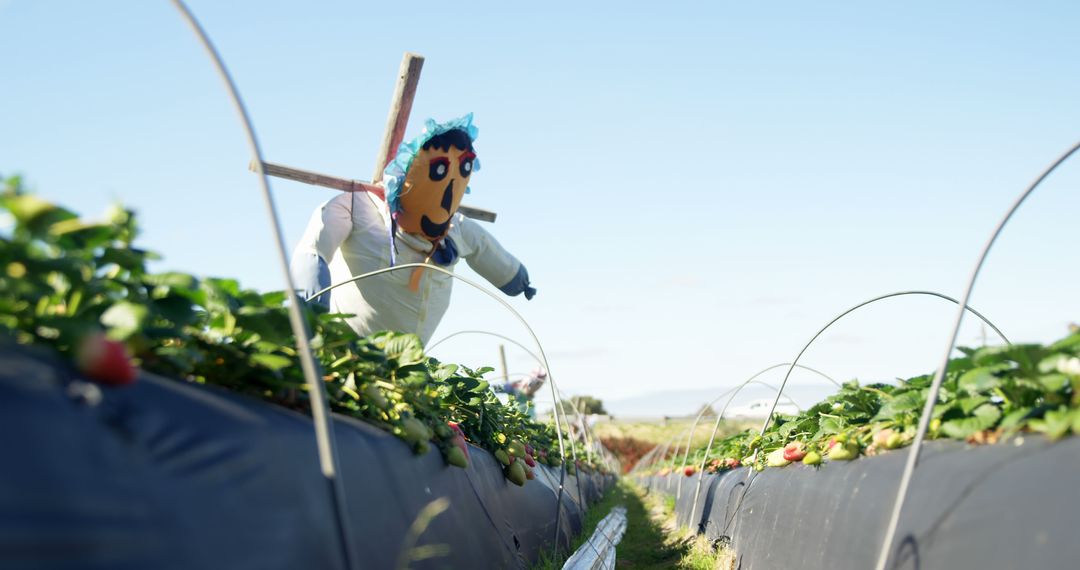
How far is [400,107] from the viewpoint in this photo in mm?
5637

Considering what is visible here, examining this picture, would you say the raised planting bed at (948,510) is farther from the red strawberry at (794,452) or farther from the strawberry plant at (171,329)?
the strawberry plant at (171,329)

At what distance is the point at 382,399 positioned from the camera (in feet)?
9.36

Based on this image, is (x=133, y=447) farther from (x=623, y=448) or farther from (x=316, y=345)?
(x=623, y=448)

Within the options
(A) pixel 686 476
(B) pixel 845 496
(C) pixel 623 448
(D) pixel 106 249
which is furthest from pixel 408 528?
(C) pixel 623 448

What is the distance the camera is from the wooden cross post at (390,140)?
5.37 m

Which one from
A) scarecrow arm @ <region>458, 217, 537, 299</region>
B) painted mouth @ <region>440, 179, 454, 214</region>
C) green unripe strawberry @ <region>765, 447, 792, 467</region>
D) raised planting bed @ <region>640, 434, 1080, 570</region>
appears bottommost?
raised planting bed @ <region>640, 434, 1080, 570</region>

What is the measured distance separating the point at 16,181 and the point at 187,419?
64 centimetres

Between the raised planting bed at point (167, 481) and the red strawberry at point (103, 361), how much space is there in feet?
→ 0.08

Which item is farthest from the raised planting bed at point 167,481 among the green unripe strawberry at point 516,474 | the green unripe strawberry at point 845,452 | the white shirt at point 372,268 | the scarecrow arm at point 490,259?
the scarecrow arm at point 490,259

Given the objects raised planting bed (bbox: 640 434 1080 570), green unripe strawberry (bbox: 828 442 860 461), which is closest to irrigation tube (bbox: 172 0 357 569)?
raised planting bed (bbox: 640 434 1080 570)

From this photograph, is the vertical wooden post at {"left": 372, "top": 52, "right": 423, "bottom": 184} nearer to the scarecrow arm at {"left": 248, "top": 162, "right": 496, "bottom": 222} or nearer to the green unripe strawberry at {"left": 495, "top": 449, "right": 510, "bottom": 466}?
the scarecrow arm at {"left": 248, "top": 162, "right": 496, "bottom": 222}

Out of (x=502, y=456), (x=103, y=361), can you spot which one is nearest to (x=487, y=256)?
(x=502, y=456)

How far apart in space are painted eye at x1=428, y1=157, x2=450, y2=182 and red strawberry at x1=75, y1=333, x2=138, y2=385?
13.5 ft

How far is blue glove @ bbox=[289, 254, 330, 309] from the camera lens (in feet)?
16.3
